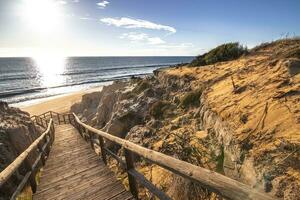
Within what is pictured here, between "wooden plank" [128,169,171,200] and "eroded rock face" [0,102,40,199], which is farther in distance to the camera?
"eroded rock face" [0,102,40,199]

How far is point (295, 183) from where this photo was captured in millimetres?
2920

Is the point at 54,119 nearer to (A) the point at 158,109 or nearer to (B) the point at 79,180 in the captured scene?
(A) the point at 158,109

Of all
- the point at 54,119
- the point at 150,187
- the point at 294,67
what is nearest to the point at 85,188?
the point at 150,187

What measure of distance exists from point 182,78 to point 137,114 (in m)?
2.87

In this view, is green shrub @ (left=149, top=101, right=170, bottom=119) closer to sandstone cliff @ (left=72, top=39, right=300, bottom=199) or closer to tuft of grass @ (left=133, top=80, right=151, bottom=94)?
sandstone cliff @ (left=72, top=39, right=300, bottom=199)

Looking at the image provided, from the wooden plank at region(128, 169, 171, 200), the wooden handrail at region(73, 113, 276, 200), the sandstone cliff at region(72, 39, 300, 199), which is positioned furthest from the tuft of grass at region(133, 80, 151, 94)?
the wooden handrail at region(73, 113, 276, 200)

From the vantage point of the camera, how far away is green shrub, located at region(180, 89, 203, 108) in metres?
8.57

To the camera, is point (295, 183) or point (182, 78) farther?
point (182, 78)

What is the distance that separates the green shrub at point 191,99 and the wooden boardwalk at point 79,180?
389 cm

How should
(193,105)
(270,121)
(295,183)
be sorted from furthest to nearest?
(193,105) → (270,121) → (295,183)

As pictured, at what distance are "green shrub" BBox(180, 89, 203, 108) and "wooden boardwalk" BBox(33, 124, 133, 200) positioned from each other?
3.89 metres

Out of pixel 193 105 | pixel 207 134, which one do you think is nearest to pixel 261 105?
pixel 207 134

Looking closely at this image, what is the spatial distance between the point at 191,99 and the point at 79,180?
504cm

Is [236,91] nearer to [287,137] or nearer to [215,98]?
[215,98]
